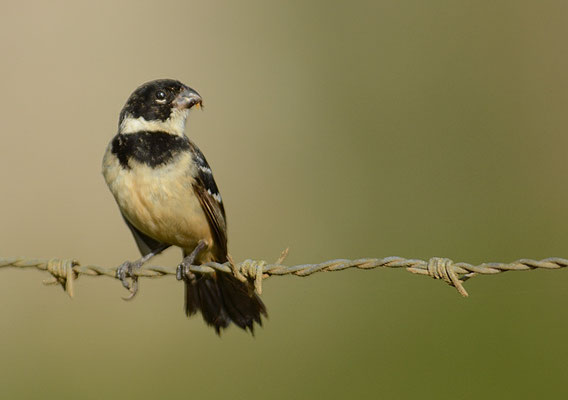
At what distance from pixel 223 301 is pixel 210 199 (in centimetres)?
62

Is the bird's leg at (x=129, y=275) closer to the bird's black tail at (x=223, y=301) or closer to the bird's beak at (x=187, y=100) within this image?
the bird's black tail at (x=223, y=301)

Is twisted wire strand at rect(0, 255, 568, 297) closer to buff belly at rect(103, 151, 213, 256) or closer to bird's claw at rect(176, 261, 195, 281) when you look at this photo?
bird's claw at rect(176, 261, 195, 281)

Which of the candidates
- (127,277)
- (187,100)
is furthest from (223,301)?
(187,100)

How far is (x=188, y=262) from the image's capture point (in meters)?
5.92

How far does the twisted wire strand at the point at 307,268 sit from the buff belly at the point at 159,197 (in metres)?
0.93

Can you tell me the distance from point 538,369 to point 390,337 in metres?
1.39

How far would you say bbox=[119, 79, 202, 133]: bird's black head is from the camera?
6211 mm

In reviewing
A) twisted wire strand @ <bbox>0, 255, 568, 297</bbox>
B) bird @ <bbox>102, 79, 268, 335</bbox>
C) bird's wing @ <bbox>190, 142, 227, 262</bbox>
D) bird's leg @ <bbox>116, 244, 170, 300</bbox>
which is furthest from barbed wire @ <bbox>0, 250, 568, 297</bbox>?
bird's wing @ <bbox>190, 142, 227, 262</bbox>

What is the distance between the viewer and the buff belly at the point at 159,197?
577cm

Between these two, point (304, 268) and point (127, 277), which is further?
point (127, 277)

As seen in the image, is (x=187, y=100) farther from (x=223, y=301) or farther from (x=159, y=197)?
(x=223, y=301)

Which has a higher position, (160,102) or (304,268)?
(160,102)

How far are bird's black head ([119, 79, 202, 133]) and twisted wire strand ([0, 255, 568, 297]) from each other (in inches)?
61.1

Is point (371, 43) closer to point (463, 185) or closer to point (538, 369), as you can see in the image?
point (463, 185)
